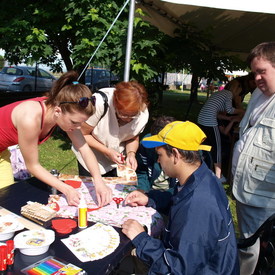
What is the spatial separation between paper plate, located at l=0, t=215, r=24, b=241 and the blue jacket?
1.99 ft

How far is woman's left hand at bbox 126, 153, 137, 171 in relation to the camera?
2.49 meters

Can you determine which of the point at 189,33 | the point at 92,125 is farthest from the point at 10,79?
the point at 92,125

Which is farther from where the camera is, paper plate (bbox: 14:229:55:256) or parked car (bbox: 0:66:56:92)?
parked car (bbox: 0:66:56:92)

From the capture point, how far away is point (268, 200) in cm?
186

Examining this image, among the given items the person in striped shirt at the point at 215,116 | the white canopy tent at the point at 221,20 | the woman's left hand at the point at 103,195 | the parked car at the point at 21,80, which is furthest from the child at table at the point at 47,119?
the parked car at the point at 21,80

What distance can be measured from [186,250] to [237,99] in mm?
3534

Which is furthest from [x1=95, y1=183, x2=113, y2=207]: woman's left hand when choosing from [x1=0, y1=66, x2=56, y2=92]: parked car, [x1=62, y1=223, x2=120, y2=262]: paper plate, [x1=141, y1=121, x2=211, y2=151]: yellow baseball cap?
[x1=0, y1=66, x2=56, y2=92]: parked car

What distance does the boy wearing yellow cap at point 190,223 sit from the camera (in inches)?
48.2

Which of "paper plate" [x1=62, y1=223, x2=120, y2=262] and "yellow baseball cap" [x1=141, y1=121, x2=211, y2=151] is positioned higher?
"yellow baseball cap" [x1=141, y1=121, x2=211, y2=151]

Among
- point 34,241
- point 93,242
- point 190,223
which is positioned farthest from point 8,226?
point 190,223

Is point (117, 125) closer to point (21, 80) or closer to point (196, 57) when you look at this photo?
point (196, 57)

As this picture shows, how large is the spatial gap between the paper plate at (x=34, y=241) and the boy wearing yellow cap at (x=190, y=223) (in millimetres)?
395

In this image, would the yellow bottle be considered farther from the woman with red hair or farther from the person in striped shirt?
the person in striped shirt

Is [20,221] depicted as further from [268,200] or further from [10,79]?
[10,79]
